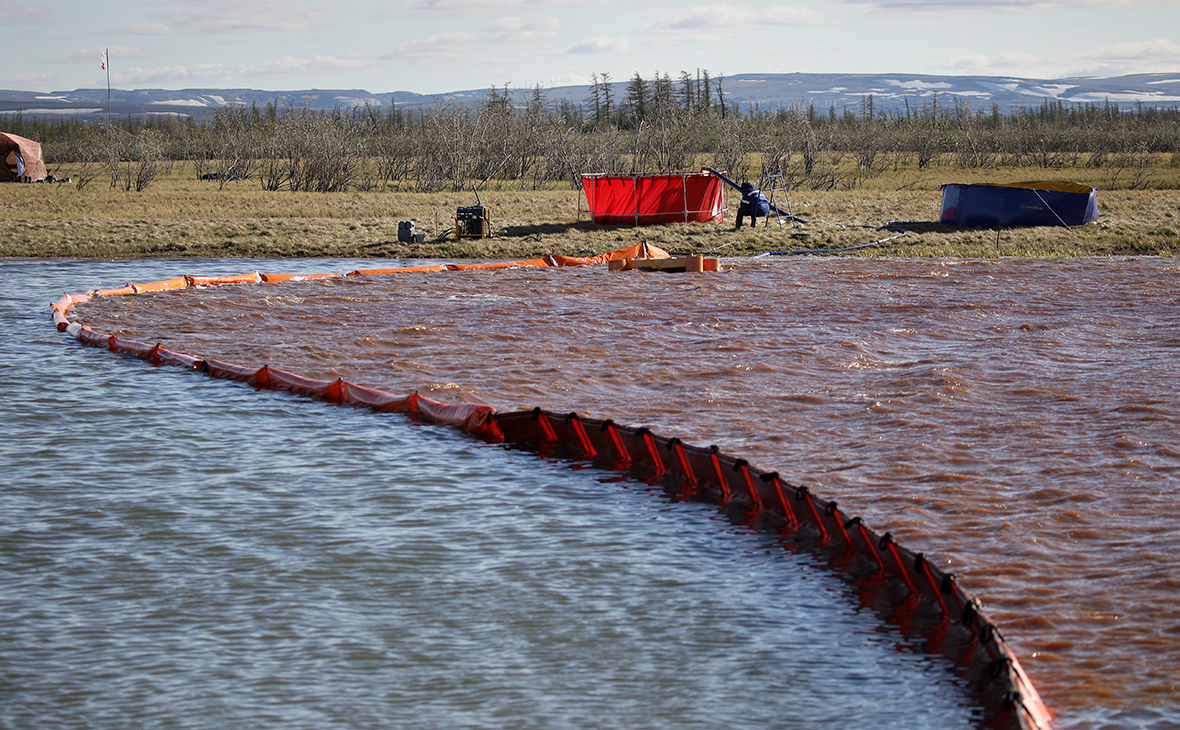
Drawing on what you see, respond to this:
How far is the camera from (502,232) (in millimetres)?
30453

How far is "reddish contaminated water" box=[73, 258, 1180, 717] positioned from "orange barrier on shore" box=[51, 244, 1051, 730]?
0.28 meters

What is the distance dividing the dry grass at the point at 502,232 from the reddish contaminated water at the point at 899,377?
9.27ft

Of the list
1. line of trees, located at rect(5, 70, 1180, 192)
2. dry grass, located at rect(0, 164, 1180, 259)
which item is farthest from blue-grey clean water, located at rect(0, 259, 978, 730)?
line of trees, located at rect(5, 70, 1180, 192)

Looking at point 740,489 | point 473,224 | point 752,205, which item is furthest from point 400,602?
point 752,205

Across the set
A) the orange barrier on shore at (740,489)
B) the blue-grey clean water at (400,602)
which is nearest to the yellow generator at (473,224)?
the orange barrier on shore at (740,489)

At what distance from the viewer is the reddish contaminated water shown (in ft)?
23.0

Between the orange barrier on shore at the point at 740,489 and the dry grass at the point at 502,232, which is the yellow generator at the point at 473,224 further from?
the orange barrier on shore at the point at 740,489

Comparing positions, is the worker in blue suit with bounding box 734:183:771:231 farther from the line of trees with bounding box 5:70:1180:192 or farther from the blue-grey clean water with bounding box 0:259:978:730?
the blue-grey clean water with bounding box 0:259:978:730

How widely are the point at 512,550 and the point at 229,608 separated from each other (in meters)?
1.91

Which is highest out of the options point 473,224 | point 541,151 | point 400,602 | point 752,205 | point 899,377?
point 541,151

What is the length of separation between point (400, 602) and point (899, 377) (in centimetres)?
792

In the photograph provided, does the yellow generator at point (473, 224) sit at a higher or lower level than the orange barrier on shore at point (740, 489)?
higher

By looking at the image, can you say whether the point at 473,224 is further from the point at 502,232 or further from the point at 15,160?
the point at 15,160

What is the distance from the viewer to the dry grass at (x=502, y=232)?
2780 centimetres
